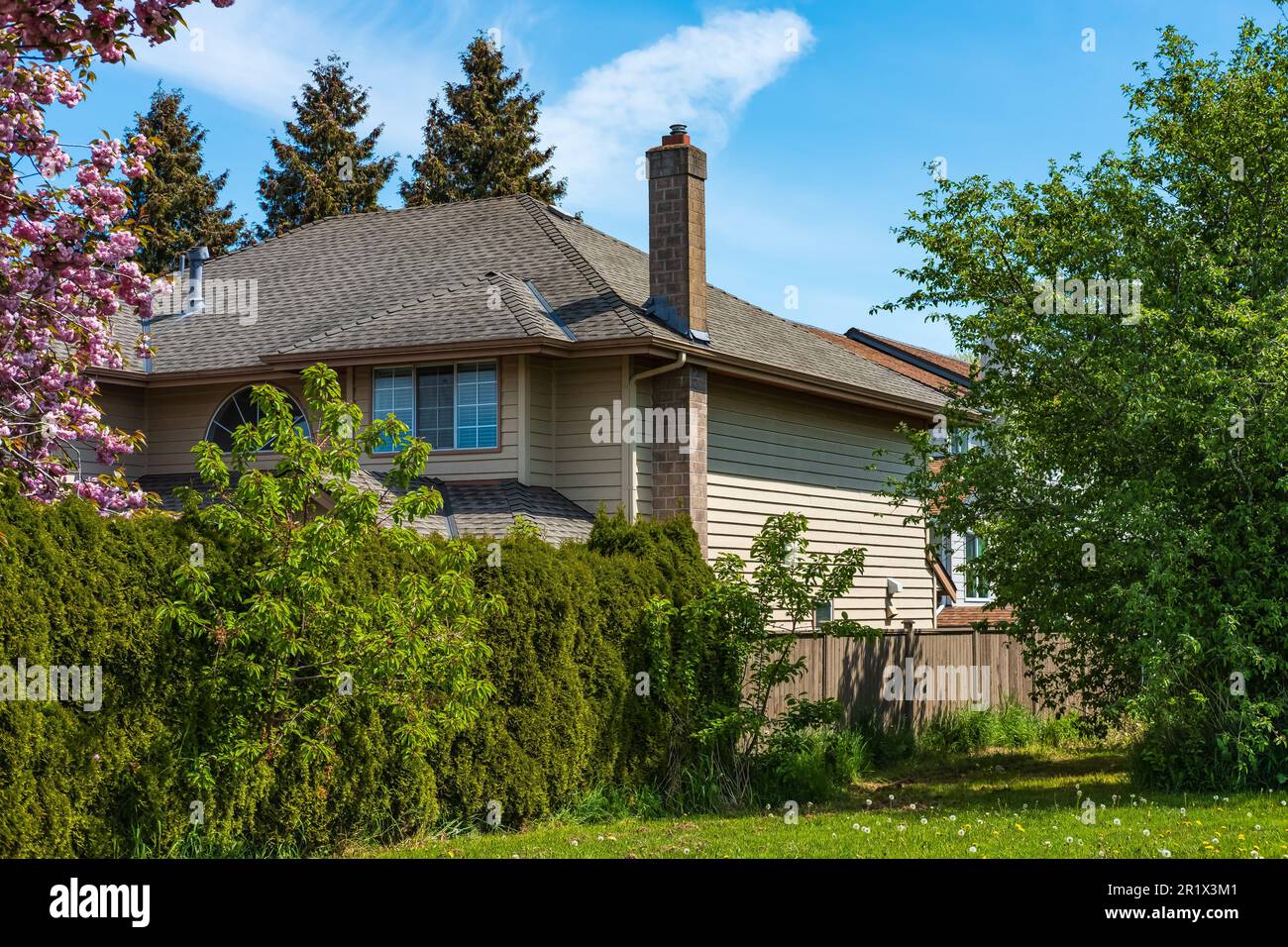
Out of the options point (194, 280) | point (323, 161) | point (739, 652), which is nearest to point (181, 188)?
point (323, 161)

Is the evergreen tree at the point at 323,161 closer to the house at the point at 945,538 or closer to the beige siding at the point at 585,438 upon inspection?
the house at the point at 945,538

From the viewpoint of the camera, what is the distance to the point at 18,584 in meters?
8.30

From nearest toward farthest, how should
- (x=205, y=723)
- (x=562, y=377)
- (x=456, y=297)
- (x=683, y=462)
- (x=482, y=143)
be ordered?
1. (x=205, y=723)
2. (x=683, y=462)
3. (x=562, y=377)
4. (x=456, y=297)
5. (x=482, y=143)

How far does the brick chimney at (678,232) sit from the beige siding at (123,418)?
7.89 metres

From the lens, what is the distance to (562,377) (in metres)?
18.2

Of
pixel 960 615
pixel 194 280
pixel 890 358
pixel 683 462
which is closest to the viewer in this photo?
pixel 683 462

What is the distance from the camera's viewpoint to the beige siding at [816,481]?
18953mm

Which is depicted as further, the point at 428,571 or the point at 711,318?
the point at 711,318

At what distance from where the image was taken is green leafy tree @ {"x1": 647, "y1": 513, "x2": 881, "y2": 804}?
43.9 feet

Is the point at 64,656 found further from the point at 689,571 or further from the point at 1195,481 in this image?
the point at 1195,481

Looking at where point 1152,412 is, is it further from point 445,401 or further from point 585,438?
point 445,401

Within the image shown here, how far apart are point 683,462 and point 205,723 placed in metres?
9.38

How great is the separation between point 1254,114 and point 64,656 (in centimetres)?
1209

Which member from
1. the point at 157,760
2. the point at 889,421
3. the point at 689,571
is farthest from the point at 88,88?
the point at 889,421
